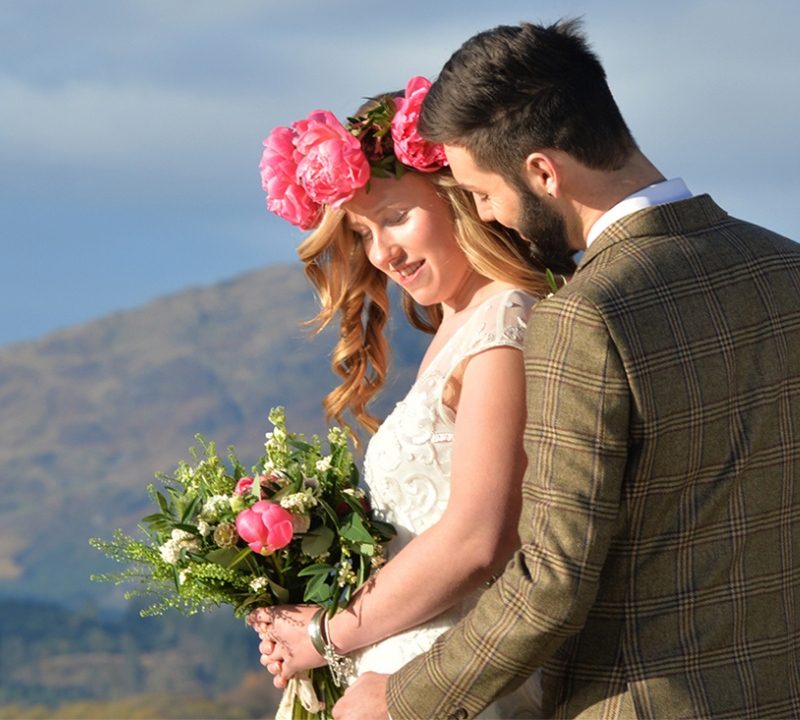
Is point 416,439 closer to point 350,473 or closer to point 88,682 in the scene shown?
point 350,473

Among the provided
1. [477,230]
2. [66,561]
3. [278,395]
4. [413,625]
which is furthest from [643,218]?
[278,395]

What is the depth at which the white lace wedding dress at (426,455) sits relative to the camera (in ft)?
12.2

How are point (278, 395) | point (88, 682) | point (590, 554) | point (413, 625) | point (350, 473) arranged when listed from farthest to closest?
point (278, 395), point (88, 682), point (350, 473), point (413, 625), point (590, 554)

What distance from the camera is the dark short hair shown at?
3111mm

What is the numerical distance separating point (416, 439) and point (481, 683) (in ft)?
3.02

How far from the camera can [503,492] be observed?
11.1ft

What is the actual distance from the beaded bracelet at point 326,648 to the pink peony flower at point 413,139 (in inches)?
54.0

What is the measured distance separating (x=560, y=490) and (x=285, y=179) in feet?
5.95

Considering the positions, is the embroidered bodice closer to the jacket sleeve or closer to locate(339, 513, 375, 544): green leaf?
locate(339, 513, 375, 544): green leaf

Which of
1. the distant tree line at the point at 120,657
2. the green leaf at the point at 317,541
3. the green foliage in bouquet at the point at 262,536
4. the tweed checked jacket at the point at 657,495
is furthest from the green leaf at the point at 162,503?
the distant tree line at the point at 120,657

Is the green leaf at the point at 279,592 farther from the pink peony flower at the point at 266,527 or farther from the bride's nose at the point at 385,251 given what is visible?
the bride's nose at the point at 385,251

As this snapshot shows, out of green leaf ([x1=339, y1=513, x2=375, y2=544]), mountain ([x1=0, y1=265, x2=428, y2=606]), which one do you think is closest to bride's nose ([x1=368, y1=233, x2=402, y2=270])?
green leaf ([x1=339, y1=513, x2=375, y2=544])

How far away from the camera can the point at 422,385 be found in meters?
3.89

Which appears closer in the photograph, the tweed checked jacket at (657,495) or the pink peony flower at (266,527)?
the tweed checked jacket at (657,495)
